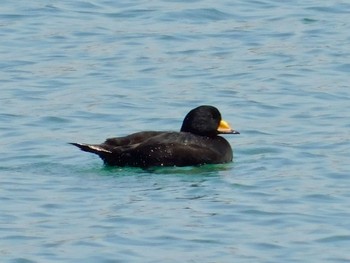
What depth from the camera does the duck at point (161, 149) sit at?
15.5 m

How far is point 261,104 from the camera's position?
18375 millimetres

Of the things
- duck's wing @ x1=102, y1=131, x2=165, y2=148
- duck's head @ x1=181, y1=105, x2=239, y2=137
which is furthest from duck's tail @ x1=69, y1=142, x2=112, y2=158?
duck's head @ x1=181, y1=105, x2=239, y2=137

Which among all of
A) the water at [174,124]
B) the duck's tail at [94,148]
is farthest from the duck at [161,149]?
the water at [174,124]

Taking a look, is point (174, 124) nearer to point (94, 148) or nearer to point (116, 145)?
point (116, 145)

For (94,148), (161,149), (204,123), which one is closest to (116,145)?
(94,148)

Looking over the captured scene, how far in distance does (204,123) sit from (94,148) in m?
1.37

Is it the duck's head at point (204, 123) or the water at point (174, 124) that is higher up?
the duck's head at point (204, 123)

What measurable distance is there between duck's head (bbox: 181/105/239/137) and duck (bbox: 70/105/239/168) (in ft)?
0.29

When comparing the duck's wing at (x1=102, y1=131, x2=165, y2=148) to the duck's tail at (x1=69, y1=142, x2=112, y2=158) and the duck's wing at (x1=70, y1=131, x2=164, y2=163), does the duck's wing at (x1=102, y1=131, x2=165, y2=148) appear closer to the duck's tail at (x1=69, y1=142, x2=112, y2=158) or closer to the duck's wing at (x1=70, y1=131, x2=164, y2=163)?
the duck's wing at (x1=70, y1=131, x2=164, y2=163)

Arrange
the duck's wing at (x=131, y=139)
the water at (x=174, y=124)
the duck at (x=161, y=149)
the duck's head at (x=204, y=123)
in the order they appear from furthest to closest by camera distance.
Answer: the duck's head at (x=204, y=123)
the duck's wing at (x=131, y=139)
the duck at (x=161, y=149)
the water at (x=174, y=124)

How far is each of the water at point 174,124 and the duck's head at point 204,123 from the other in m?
0.35

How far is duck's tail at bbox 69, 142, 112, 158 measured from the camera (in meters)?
15.3

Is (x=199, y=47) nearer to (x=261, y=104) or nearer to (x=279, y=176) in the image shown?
(x=261, y=104)

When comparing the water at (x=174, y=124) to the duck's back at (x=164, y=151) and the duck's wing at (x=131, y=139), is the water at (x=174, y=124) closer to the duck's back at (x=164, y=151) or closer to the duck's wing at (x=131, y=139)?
the duck's back at (x=164, y=151)
